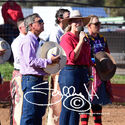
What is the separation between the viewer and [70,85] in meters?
5.78

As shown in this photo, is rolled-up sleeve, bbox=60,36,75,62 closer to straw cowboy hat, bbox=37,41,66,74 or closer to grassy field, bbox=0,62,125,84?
straw cowboy hat, bbox=37,41,66,74

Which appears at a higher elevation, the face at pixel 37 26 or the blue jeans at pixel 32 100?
the face at pixel 37 26

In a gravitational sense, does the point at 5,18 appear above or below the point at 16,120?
above

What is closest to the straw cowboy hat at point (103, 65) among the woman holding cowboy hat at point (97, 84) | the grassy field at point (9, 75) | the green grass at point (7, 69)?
the woman holding cowboy hat at point (97, 84)

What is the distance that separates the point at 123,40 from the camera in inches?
428

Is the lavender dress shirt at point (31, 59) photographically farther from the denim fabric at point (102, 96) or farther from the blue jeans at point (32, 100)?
the denim fabric at point (102, 96)

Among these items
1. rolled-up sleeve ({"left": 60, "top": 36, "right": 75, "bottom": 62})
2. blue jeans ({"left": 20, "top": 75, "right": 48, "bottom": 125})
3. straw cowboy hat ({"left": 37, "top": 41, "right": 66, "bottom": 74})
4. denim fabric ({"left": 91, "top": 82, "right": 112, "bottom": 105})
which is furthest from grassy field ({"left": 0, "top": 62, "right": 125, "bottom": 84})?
blue jeans ({"left": 20, "top": 75, "right": 48, "bottom": 125})

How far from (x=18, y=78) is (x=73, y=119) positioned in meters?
1.16

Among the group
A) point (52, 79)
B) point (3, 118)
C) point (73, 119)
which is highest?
point (52, 79)

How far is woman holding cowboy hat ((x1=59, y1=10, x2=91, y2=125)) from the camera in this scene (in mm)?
5781

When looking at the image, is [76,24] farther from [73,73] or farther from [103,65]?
[103,65]

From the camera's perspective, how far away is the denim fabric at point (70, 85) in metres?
5.79

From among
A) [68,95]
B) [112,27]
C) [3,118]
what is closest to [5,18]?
[112,27]

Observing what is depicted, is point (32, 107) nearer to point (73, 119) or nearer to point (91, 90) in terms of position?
point (73, 119)
